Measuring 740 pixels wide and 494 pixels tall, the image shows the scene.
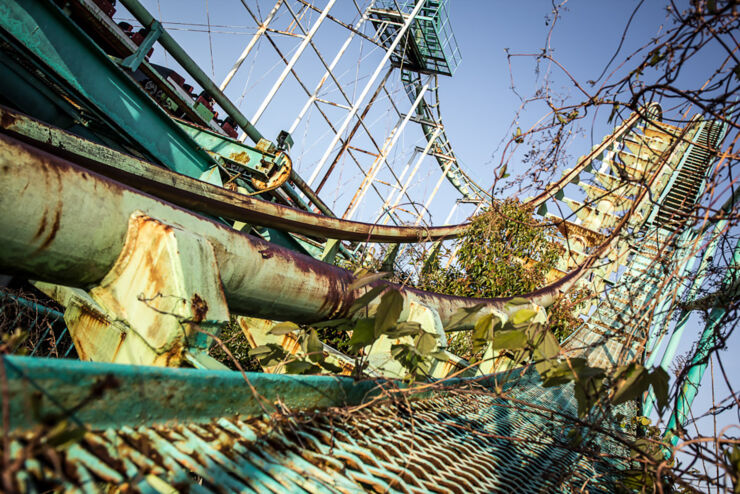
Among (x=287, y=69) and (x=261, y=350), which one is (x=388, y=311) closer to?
(x=261, y=350)

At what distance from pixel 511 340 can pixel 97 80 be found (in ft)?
9.88

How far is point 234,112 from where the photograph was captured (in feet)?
17.3

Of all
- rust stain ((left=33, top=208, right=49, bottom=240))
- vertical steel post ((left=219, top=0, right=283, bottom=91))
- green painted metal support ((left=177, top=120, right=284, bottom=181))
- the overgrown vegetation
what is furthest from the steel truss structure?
vertical steel post ((left=219, top=0, right=283, bottom=91))

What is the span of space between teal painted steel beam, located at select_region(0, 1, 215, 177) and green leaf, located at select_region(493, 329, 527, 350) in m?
2.81

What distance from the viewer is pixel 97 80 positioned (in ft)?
9.33

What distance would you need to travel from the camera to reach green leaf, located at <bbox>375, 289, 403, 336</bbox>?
1.16m

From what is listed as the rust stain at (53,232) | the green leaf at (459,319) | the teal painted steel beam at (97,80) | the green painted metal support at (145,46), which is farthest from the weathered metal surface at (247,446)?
the green painted metal support at (145,46)

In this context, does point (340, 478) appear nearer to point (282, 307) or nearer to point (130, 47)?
point (282, 307)

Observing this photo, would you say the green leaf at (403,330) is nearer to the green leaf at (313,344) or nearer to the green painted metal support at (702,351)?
the green leaf at (313,344)

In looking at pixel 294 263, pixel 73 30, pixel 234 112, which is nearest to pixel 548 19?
pixel 294 263

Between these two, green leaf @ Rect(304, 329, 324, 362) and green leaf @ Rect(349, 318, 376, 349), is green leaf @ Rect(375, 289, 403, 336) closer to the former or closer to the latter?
green leaf @ Rect(349, 318, 376, 349)

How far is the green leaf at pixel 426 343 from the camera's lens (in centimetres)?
125

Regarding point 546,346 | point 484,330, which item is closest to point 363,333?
point 484,330

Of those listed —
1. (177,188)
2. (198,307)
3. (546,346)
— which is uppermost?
(546,346)
